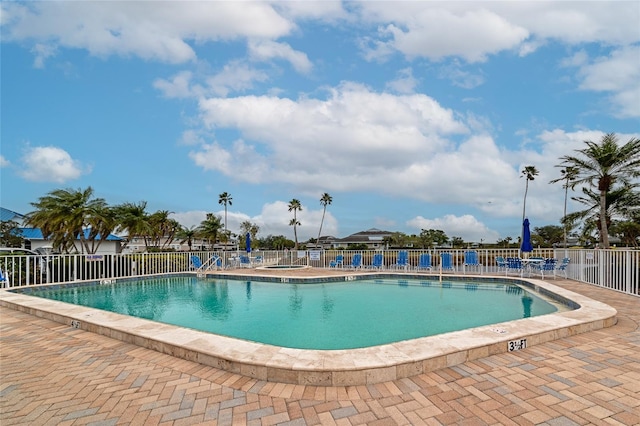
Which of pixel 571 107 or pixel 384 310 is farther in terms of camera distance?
pixel 571 107

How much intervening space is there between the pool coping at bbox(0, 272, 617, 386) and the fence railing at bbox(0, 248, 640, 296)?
4.10m

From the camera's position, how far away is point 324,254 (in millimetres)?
17500

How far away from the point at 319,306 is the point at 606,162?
14.2 metres

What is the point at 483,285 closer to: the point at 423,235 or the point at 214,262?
the point at 214,262

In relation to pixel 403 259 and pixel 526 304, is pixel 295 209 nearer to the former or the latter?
pixel 403 259

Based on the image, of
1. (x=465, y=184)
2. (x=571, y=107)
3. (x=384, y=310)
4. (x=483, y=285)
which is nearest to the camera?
(x=384, y=310)

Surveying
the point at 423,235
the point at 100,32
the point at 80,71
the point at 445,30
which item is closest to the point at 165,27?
the point at 100,32

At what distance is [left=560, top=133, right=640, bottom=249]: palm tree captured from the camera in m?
14.0

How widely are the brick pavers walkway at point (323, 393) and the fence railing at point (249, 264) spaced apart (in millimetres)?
5594

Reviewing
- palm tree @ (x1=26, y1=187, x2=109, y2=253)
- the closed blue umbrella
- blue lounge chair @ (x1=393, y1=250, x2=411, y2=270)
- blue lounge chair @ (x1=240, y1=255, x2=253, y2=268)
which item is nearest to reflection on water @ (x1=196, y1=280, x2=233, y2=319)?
blue lounge chair @ (x1=240, y1=255, x2=253, y2=268)

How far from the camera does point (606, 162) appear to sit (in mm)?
14258

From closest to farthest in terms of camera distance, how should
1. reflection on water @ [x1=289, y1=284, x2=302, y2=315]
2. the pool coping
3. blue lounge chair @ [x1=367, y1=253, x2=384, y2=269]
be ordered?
the pool coping
reflection on water @ [x1=289, y1=284, x2=302, y2=315]
blue lounge chair @ [x1=367, y1=253, x2=384, y2=269]

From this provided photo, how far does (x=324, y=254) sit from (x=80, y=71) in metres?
12.2

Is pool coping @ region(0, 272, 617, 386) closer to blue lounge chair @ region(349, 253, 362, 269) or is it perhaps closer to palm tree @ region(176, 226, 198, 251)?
blue lounge chair @ region(349, 253, 362, 269)
